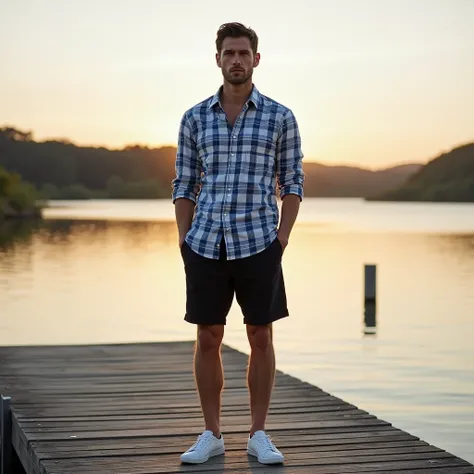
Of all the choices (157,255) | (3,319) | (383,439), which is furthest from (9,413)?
(157,255)

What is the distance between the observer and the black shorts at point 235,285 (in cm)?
510

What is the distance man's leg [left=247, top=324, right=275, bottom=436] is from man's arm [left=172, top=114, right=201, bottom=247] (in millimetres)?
578

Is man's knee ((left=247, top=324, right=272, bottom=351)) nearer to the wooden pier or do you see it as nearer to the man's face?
the wooden pier

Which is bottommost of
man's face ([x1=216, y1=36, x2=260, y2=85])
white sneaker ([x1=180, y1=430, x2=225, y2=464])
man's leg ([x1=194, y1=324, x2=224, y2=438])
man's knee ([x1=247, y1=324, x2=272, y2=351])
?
white sneaker ([x1=180, y1=430, x2=225, y2=464])

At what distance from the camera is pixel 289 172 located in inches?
206

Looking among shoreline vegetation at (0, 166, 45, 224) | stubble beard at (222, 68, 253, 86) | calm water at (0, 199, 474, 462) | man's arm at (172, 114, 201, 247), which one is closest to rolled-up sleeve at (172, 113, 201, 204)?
man's arm at (172, 114, 201, 247)

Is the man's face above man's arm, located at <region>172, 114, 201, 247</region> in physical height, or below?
above

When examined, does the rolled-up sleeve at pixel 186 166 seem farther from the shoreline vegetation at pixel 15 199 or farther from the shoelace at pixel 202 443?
the shoreline vegetation at pixel 15 199

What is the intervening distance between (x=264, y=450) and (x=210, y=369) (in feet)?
1.50

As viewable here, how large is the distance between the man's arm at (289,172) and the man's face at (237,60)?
0.93ft

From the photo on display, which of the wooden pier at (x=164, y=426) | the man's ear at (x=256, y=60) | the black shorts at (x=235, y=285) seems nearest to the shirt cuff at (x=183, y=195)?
the black shorts at (x=235, y=285)

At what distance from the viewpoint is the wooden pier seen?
5.34 meters

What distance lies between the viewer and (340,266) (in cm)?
3275

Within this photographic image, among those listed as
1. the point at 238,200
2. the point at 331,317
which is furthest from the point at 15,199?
the point at 238,200
